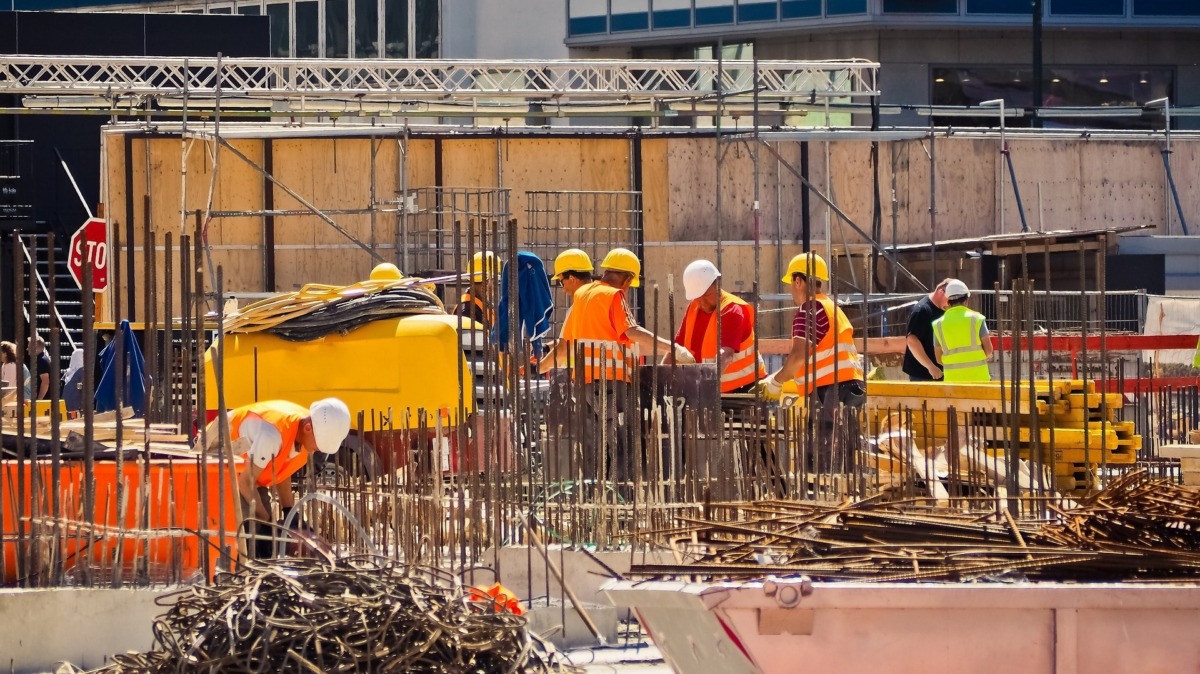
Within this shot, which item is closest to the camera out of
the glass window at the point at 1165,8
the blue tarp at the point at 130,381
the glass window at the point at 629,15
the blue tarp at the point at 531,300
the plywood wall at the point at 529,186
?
the blue tarp at the point at 531,300

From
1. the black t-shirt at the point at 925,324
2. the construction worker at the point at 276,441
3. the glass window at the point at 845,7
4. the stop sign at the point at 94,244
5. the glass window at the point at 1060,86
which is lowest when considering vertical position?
the construction worker at the point at 276,441

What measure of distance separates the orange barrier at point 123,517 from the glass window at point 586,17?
27.8 meters

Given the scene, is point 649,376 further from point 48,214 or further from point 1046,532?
point 48,214

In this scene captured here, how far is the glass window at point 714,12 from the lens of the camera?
34.0m

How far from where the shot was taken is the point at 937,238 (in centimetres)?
2258

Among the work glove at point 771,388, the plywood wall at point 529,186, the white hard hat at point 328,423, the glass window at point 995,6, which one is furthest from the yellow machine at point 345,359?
the glass window at point 995,6

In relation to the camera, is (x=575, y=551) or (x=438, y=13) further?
(x=438, y=13)

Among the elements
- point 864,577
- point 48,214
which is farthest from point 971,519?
point 48,214

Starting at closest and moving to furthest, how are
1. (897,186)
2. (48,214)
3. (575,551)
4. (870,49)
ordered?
(575,551) < (897,186) < (48,214) < (870,49)

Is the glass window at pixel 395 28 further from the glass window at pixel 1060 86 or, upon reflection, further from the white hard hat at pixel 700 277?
the white hard hat at pixel 700 277

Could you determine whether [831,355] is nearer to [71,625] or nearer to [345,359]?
[345,359]

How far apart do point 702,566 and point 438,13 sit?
31683mm

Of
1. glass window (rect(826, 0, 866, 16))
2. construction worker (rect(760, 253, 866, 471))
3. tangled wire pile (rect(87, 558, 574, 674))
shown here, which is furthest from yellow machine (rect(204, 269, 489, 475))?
glass window (rect(826, 0, 866, 16))

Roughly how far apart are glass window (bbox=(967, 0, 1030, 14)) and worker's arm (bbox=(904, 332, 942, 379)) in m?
20.5
